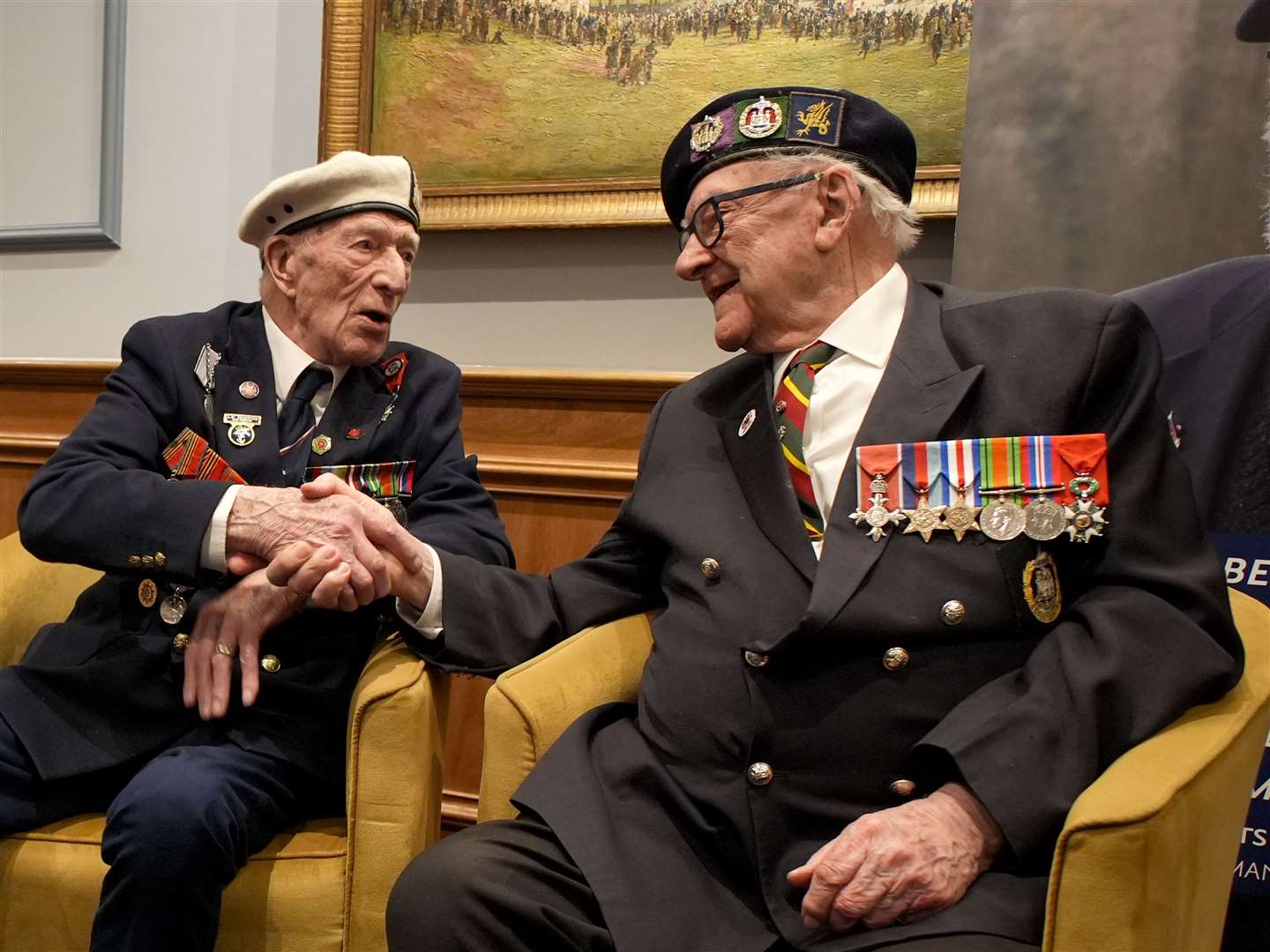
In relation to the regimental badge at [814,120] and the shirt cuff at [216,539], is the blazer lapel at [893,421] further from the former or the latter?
the shirt cuff at [216,539]

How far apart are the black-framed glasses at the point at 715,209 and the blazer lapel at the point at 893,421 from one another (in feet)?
0.92

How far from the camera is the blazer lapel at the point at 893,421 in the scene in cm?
151

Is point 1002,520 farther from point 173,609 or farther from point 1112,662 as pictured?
point 173,609

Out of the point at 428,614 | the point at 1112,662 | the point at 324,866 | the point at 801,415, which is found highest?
the point at 801,415

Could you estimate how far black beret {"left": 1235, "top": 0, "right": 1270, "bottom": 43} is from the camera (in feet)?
6.72

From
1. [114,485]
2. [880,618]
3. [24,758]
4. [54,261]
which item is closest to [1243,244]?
[880,618]

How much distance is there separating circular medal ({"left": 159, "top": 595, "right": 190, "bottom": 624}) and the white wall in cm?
130

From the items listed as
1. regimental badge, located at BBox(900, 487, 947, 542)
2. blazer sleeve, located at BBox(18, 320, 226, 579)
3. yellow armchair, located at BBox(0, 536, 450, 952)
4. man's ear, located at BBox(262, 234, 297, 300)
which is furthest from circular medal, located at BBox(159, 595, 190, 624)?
regimental badge, located at BBox(900, 487, 947, 542)

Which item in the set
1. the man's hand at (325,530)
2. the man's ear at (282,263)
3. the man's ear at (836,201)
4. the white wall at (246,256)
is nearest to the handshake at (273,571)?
the man's hand at (325,530)

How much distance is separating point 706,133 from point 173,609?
3.79 ft

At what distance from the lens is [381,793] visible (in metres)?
1.68

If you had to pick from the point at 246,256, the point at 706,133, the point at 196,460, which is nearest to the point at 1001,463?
the point at 706,133

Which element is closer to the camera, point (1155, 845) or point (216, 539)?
point (1155, 845)

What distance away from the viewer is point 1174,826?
117 centimetres
